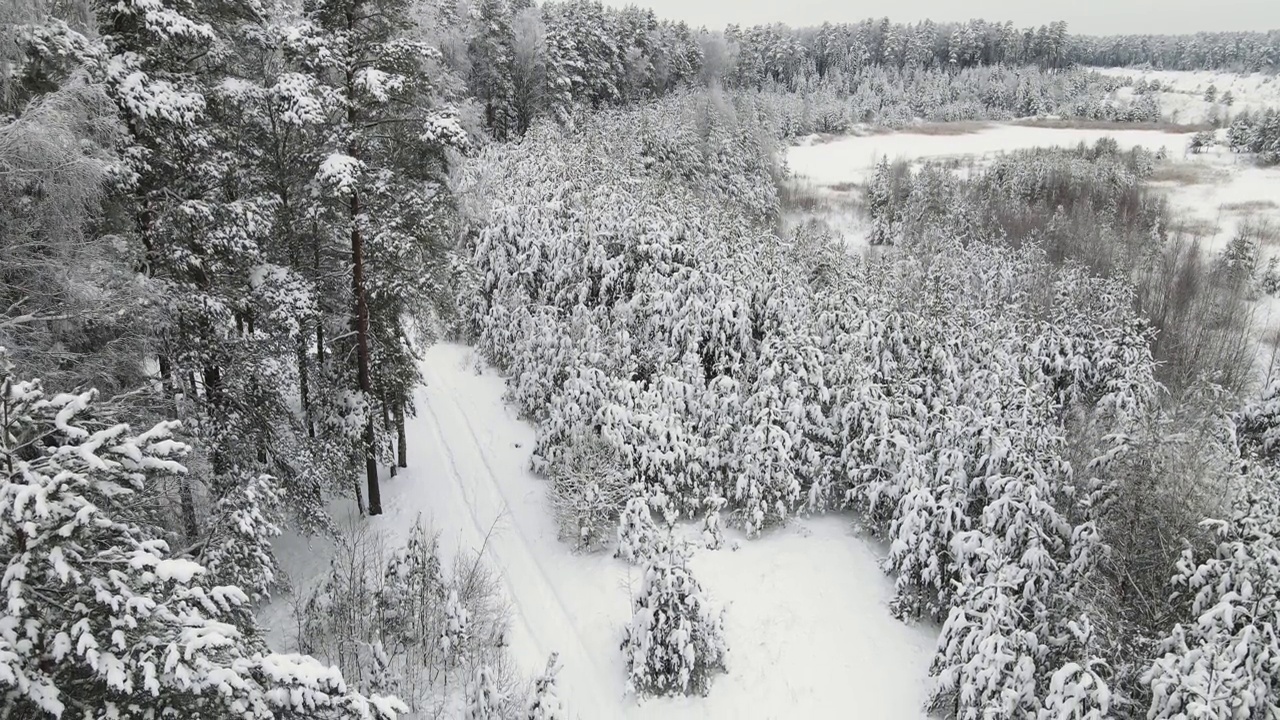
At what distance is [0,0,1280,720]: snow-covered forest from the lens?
22.8 feet

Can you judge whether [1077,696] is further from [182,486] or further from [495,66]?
[495,66]

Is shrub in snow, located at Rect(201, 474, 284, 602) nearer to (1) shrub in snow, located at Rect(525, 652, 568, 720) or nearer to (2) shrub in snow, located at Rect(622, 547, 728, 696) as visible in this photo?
(1) shrub in snow, located at Rect(525, 652, 568, 720)

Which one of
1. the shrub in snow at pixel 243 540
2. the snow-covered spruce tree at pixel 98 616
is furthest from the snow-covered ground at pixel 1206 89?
the snow-covered spruce tree at pixel 98 616

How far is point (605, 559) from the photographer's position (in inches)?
577

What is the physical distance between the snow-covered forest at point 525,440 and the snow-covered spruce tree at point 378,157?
0.30 ft

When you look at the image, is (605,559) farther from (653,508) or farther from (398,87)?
(398,87)

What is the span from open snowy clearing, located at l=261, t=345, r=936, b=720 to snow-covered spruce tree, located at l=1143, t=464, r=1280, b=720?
3.87 meters

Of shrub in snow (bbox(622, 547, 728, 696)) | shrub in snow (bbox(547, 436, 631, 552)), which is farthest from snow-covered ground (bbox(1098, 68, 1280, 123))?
shrub in snow (bbox(622, 547, 728, 696))

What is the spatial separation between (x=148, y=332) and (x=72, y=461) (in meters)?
6.25

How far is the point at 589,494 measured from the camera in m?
14.6

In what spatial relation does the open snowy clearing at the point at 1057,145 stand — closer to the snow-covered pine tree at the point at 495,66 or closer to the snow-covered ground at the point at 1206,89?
the snow-covered ground at the point at 1206,89

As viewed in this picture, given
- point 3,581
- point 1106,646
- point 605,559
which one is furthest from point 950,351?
point 3,581

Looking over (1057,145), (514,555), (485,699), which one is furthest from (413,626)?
(1057,145)

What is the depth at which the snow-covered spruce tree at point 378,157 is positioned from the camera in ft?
39.5
